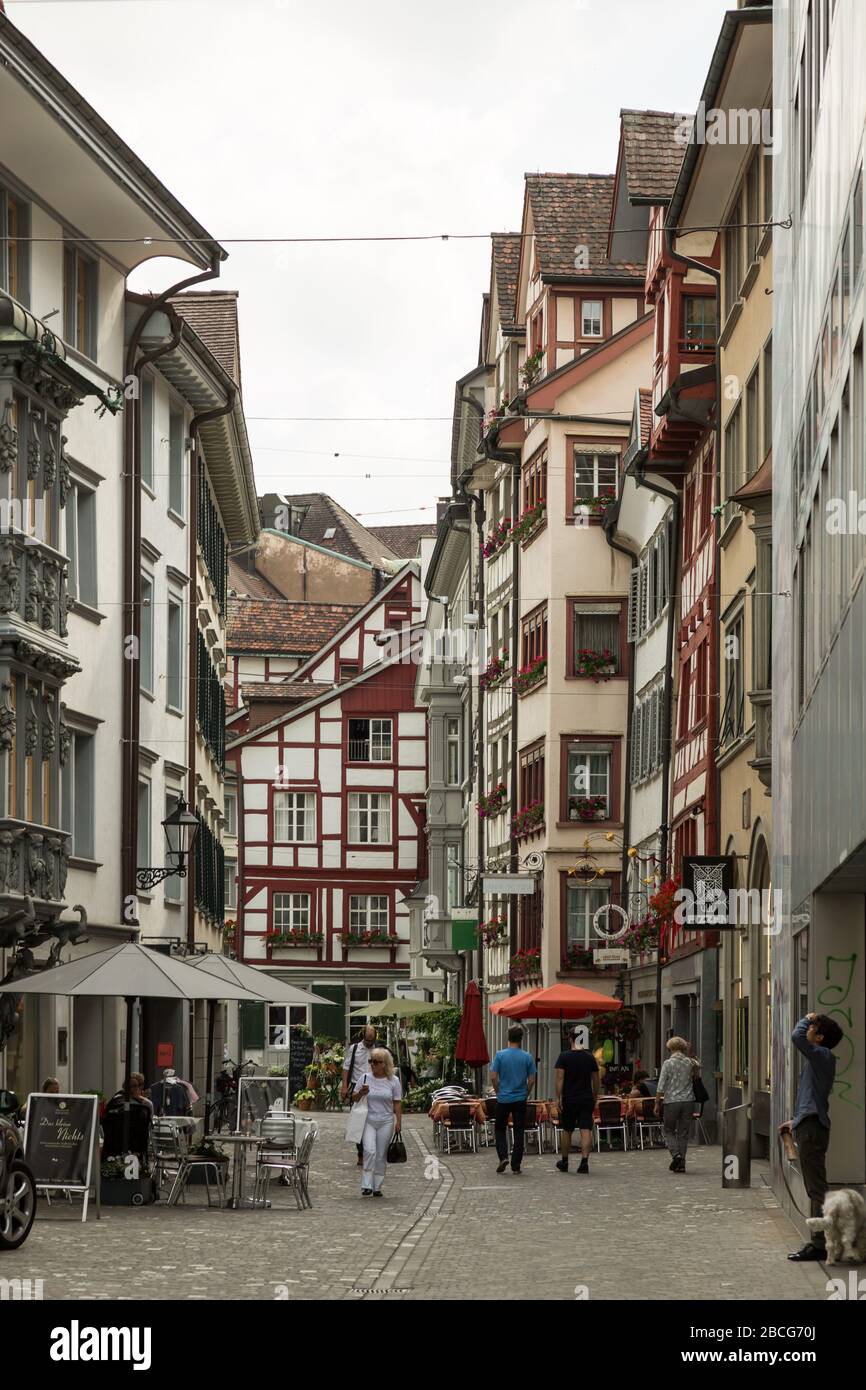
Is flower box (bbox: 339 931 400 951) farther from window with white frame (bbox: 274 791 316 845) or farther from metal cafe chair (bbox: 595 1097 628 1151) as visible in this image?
metal cafe chair (bbox: 595 1097 628 1151)

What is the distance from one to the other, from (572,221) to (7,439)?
2821 centimetres

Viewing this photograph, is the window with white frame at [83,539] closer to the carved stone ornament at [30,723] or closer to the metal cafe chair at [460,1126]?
the carved stone ornament at [30,723]

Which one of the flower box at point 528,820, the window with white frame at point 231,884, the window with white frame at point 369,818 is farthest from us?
the window with white frame at point 231,884

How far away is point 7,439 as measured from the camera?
79.2 ft

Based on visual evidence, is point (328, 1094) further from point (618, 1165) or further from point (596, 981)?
point (618, 1165)

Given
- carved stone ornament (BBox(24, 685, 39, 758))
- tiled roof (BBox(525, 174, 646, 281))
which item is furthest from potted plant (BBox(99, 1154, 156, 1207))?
tiled roof (BBox(525, 174, 646, 281))

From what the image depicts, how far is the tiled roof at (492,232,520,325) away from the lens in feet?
181

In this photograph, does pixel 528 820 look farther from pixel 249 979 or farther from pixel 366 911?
pixel 366 911

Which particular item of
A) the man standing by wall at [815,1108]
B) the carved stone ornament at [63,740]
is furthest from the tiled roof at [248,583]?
the man standing by wall at [815,1108]

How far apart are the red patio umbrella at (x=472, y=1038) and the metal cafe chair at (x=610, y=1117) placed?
13.8 ft

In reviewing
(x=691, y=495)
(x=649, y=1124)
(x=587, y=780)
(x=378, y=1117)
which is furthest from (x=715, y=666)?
(x=587, y=780)

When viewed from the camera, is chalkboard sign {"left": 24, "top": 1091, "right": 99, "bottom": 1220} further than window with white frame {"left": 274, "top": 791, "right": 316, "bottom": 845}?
No

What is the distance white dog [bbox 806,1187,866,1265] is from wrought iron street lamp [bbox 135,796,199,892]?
16.9 m

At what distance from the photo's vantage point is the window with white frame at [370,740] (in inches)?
2906
